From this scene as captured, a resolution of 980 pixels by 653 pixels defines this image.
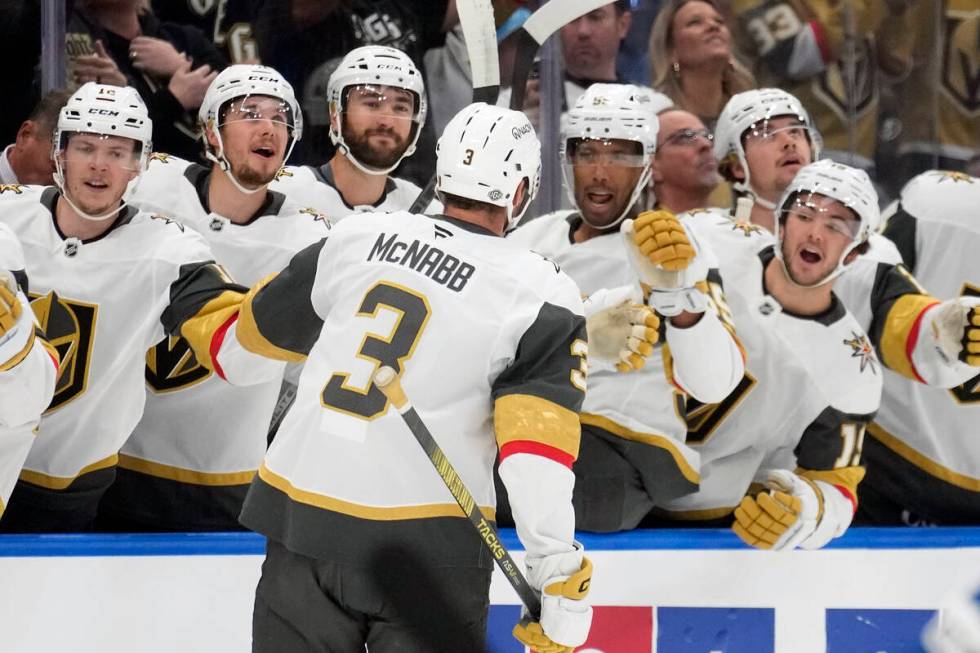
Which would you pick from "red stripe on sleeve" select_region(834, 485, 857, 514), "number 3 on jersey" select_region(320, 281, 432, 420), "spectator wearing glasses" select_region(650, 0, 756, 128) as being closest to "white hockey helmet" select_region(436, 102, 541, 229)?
"number 3 on jersey" select_region(320, 281, 432, 420)

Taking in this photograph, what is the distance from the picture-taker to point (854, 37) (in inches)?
169

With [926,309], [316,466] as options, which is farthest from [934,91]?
[316,466]

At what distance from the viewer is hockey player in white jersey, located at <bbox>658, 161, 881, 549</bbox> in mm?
3072

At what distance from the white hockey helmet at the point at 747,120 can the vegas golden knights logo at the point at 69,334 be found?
5.23ft

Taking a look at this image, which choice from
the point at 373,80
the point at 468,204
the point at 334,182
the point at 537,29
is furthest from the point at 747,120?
the point at 468,204

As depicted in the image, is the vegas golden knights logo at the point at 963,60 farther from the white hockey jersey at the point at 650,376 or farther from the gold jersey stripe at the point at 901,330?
the white hockey jersey at the point at 650,376

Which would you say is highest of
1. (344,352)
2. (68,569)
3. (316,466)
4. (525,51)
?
(525,51)

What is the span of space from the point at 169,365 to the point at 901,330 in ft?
5.61

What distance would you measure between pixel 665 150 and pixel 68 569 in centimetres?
185

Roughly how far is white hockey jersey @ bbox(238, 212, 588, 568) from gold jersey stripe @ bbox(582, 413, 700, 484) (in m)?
0.80

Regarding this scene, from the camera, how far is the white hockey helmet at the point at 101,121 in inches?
125

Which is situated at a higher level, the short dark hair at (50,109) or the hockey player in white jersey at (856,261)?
the short dark hair at (50,109)

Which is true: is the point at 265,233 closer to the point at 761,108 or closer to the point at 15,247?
the point at 15,247

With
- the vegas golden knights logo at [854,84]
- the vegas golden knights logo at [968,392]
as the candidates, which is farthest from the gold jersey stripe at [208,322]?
the vegas golden knights logo at [854,84]
